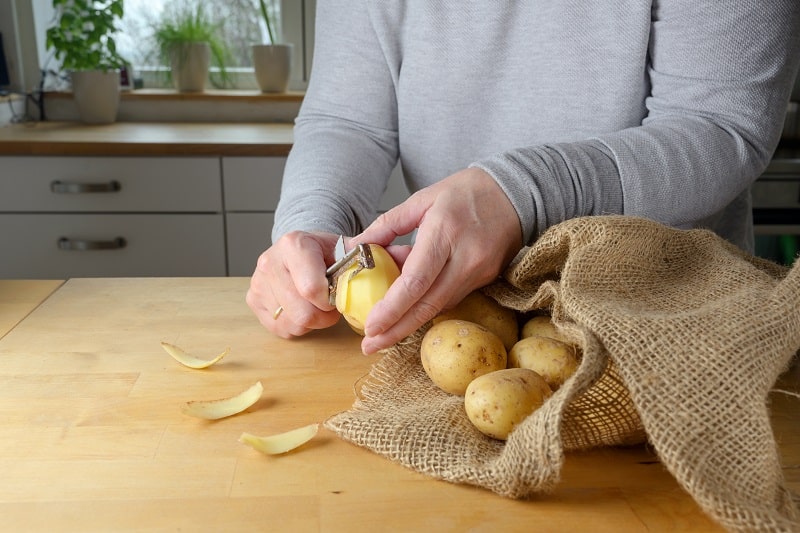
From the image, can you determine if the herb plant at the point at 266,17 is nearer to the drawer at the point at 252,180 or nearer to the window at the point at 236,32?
the window at the point at 236,32

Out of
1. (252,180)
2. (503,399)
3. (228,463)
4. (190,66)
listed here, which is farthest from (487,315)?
(190,66)

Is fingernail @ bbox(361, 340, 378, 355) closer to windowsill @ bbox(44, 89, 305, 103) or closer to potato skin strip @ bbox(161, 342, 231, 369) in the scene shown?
potato skin strip @ bbox(161, 342, 231, 369)

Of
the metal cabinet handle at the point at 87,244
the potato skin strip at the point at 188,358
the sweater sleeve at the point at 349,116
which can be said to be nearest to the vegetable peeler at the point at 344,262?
the potato skin strip at the point at 188,358

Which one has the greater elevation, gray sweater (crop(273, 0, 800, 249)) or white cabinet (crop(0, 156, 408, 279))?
gray sweater (crop(273, 0, 800, 249))

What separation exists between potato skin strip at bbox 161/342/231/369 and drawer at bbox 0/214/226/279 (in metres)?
1.30

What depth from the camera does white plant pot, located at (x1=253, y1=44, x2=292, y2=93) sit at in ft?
8.18

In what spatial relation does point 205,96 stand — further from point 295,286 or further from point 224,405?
point 224,405

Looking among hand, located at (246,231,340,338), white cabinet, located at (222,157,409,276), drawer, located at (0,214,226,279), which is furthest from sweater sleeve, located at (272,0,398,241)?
drawer, located at (0,214,226,279)

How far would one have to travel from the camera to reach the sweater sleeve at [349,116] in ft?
3.31

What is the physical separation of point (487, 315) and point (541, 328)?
55mm

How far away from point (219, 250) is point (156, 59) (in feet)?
3.51

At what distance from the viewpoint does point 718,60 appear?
0.82 meters

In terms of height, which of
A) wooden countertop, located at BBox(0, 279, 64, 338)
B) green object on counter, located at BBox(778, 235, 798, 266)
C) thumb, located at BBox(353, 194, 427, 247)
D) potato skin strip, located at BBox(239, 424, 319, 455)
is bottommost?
green object on counter, located at BBox(778, 235, 798, 266)

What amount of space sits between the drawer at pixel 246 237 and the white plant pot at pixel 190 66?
32.0 inches
